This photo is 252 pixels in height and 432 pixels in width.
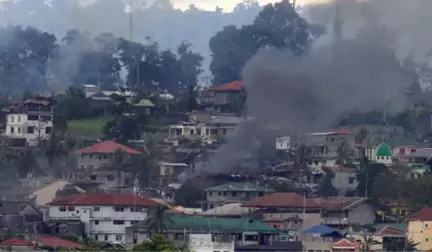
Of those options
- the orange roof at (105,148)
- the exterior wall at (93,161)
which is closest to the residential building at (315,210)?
the exterior wall at (93,161)

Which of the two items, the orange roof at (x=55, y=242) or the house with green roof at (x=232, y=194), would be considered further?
the house with green roof at (x=232, y=194)

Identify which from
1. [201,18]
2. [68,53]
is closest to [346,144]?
[68,53]

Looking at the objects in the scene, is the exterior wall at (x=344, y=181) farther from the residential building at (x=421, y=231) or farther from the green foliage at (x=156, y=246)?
the green foliage at (x=156, y=246)

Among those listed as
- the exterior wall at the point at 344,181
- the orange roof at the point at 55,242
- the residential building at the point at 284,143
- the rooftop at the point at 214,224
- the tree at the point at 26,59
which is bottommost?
the orange roof at the point at 55,242

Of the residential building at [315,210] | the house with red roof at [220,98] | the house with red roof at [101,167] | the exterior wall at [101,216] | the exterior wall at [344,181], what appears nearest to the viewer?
the exterior wall at [101,216]

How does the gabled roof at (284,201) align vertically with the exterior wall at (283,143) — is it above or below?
below

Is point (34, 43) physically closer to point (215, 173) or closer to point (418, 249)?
point (215, 173)

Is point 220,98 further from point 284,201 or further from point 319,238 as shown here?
point 319,238
